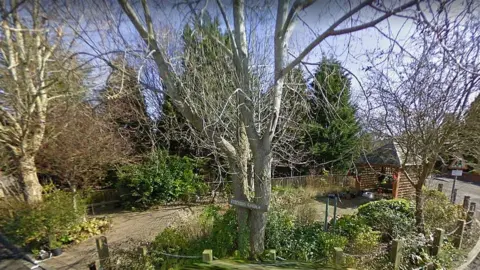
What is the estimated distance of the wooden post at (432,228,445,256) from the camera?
4.17 m

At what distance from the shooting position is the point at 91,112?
23.2ft

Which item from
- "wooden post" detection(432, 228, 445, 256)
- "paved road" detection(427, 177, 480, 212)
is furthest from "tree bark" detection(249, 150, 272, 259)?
"paved road" detection(427, 177, 480, 212)

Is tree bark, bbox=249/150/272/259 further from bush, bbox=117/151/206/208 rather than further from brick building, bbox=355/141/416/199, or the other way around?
brick building, bbox=355/141/416/199

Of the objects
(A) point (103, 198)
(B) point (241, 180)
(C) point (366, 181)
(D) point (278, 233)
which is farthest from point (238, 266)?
(C) point (366, 181)

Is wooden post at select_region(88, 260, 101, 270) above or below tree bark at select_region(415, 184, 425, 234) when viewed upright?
below

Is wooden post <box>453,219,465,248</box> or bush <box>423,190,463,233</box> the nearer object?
wooden post <box>453,219,465,248</box>

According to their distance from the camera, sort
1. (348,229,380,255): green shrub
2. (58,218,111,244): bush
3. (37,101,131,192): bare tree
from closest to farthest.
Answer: (348,229,380,255): green shrub → (58,218,111,244): bush → (37,101,131,192): bare tree

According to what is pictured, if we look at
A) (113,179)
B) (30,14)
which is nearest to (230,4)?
(30,14)

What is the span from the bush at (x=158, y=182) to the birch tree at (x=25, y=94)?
9.33 feet

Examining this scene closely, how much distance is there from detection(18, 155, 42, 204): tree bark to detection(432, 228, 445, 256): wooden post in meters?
8.21

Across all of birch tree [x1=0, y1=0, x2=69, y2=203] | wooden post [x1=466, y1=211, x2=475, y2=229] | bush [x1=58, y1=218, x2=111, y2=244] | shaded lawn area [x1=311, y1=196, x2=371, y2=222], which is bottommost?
shaded lawn area [x1=311, y1=196, x2=371, y2=222]

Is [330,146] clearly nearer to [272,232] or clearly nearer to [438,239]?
[438,239]

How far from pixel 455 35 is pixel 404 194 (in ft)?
28.3

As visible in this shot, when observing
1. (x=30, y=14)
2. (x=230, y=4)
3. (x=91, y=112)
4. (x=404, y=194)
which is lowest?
(x=404, y=194)
